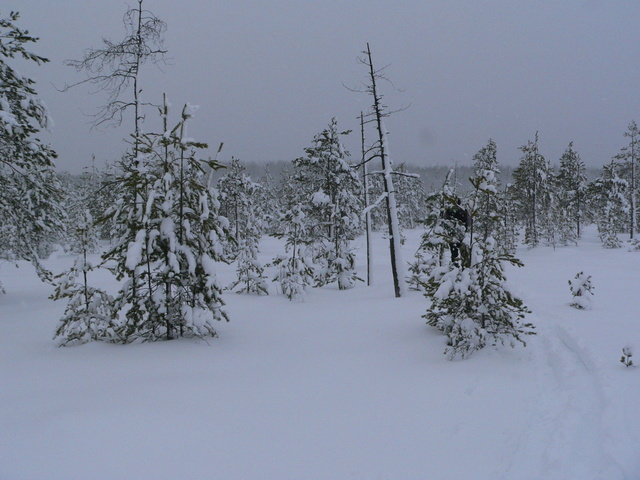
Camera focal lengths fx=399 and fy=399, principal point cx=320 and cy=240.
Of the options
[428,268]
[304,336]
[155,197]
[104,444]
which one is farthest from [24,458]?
[428,268]

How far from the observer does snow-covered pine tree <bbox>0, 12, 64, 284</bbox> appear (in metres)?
12.0

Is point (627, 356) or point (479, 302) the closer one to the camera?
point (627, 356)

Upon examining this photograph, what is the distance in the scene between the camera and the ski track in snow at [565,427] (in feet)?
12.4

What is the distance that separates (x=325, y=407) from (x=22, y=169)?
13136 millimetres

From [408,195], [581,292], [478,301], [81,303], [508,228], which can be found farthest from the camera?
[408,195]

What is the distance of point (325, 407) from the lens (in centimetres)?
522

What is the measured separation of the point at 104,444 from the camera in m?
4.11

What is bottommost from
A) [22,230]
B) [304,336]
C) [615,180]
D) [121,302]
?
[304,336]

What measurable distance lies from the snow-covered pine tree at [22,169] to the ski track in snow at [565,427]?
45.1 feet

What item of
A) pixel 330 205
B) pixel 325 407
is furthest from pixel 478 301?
pixel 330 205

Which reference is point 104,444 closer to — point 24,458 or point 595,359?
point 24,458

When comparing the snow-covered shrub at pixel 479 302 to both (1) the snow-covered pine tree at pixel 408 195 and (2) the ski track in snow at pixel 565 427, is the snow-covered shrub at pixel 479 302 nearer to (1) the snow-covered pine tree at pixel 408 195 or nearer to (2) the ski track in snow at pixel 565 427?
(2) the ski track in snow at pixel 565 427

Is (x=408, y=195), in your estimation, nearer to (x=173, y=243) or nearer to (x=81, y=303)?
(x=173, y=243)

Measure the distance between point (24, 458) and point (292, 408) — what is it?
2821 millimetres
